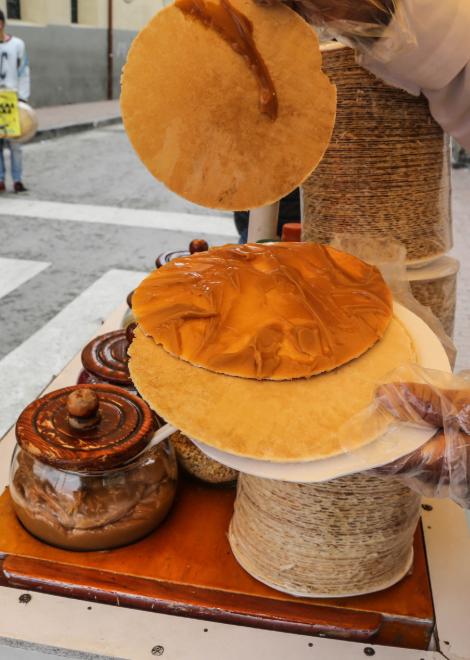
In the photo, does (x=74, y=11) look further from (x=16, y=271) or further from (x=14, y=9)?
(x=16, y=271)

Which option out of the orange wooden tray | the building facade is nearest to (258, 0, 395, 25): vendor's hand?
the orange wooden tray

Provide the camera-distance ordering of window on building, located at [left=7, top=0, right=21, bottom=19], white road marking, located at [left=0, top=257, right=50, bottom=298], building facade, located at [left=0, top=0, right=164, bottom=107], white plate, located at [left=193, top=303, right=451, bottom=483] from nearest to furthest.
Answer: white plate, located at [left=193, top=303, right=451, bottom=483] < white road marking, located at [left=0, top=257, right=50, bottom=298] < window on building, located at [left=7, top=0, right=21, bottom=19] < building facade, located at [left=0, top=0, right=164, bottom=107]

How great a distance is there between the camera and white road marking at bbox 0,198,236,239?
423 cm

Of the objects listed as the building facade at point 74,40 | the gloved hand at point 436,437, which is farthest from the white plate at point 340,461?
the building facade at point 74,40

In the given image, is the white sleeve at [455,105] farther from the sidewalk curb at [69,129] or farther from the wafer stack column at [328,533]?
the sidewalk curb at [69,129]

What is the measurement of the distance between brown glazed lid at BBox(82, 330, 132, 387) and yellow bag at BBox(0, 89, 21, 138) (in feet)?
12.6

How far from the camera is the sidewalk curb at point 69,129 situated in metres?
7.58

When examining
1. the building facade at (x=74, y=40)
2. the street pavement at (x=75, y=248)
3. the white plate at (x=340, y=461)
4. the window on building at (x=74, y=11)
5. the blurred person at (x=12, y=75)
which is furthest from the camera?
the window on building at (x=74, y=11)

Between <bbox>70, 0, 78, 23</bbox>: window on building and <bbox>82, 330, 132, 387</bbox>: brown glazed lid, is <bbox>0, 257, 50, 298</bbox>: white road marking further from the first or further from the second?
<bbox>70, 0, 78, 23</bbox>: window on building

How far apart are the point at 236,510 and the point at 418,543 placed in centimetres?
29

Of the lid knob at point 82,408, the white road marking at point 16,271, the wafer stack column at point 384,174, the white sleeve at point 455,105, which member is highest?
the white sleeve at point 455,105

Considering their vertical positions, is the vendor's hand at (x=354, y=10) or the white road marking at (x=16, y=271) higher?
the vendor's hand at (x=354, y=10)

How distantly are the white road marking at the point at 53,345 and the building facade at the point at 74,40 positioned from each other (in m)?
7.39

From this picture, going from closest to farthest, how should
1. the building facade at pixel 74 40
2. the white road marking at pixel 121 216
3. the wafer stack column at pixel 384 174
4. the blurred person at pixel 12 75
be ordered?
the wafer stack column at pixel 384 174 < the white road marking at pixel 121 216 < the blurred person at pixel 12 75 < the building facade at pixel 74 40
